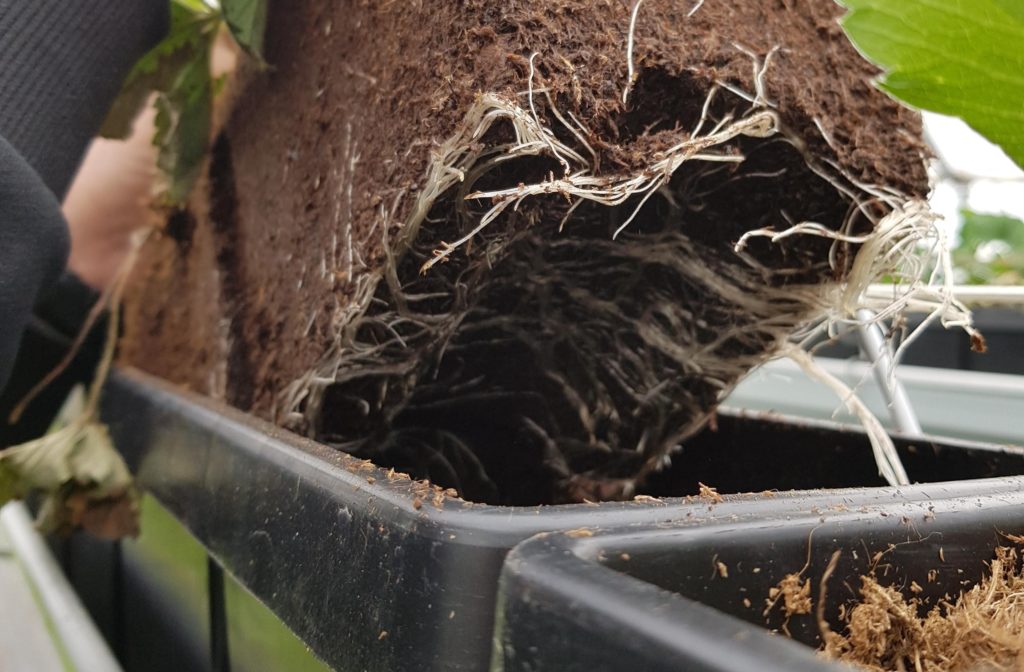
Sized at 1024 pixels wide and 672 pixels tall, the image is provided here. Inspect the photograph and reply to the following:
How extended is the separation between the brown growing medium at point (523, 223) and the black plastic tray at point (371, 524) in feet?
0.23

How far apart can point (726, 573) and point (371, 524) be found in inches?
4.7

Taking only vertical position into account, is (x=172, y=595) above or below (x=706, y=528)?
below

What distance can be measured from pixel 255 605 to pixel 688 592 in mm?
294

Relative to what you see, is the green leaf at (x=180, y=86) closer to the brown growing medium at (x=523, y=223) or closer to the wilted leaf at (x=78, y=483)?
the brown growing medium at (x=523, y=223)

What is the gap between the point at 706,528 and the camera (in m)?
0.24

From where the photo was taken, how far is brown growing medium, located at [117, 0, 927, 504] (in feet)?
1.12

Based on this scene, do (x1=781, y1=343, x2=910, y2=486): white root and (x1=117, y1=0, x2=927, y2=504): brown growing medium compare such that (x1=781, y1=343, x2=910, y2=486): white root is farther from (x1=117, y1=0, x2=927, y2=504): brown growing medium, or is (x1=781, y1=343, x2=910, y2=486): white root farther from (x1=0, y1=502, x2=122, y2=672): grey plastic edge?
(x1=0, y1=502, x2=122, y2=672): grey plastic edge

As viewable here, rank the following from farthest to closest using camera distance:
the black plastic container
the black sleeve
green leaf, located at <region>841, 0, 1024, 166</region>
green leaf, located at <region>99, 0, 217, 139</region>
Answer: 1. green leaf, located at <region>99, 0, 217, 139</region>
2. the black sleeve
3. green leaf, located at <region>841, 0, 1024, 166</region>
4. the black plastic container

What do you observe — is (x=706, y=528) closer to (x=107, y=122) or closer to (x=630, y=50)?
(x=630, y=50)

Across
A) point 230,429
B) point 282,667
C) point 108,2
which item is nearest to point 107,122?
point 108,2

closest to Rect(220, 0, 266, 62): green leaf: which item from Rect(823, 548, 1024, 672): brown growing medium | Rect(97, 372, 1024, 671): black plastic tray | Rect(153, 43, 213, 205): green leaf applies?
Rect(153, 43, 213, 205): green leaf

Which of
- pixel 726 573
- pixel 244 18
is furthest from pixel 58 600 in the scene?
pixel 726 573

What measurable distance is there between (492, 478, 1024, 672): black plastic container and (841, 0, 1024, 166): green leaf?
0.16 m

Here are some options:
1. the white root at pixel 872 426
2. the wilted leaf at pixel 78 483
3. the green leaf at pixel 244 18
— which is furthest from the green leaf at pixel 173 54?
the white root at pixel 872 426
